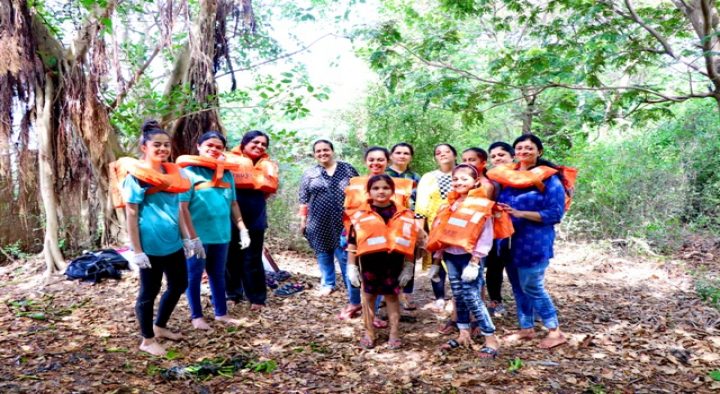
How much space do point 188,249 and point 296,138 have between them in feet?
12.9

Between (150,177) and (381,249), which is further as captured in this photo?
(381,249)

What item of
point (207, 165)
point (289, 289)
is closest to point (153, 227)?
point (207, 165)

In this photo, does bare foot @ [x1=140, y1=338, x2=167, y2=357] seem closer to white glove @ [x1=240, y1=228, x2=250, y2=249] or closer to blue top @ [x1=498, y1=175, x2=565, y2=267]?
white glove @ [x1=240, y1=228, x2=250, y2=249]

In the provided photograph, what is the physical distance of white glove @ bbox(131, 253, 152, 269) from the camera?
3061 millimetres

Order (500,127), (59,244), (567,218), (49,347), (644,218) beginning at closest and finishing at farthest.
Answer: (49,347)
(59,244)
(644,218)
(567,218)
(500,127)

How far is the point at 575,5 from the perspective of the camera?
5.38 metres

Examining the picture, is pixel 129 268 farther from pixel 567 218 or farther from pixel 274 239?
pixel 567 218

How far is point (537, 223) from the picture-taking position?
3.48m

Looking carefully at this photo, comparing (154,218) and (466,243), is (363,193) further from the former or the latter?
(154,218)

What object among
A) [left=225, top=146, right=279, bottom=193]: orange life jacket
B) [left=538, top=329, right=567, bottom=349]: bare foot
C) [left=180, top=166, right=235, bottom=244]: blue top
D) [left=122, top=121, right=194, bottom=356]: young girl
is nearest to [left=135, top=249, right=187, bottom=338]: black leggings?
[left=122, top=121, right=194, bottom=356]: young girl

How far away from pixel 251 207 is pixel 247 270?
0.65m

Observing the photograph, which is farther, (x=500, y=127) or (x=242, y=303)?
(x=500, y=127)

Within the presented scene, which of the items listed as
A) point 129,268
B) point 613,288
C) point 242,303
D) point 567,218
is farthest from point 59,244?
point 567,218

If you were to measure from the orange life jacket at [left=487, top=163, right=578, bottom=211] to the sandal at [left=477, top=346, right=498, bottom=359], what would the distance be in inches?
49.4
